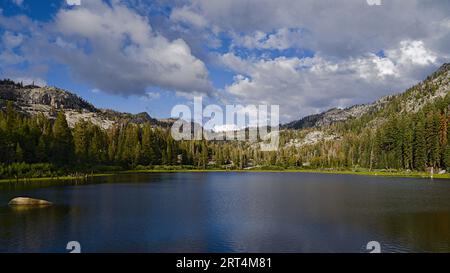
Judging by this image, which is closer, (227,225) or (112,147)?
(227,225)

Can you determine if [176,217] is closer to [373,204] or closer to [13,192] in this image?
[373,204]

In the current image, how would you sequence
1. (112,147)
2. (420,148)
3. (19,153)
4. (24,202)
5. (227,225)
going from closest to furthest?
(227,225) < (24,202) < (19,153) < (420,148) < (112,147)

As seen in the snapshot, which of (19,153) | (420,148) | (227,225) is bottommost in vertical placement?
(227,225)

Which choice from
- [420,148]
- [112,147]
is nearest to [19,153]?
[112,147]

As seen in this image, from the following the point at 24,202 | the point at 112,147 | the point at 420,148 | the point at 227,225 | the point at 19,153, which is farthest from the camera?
the point at 112,147

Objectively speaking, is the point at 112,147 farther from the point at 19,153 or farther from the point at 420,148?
the point at 420,148

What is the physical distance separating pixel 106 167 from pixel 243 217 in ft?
368

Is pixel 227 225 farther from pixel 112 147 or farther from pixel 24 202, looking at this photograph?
pixel 112 147

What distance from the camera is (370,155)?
181 metres

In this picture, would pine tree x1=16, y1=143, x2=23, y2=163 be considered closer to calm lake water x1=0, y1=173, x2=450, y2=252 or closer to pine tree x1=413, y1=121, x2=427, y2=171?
calm lake water x1=0, y1=173, x2=450, y2=252

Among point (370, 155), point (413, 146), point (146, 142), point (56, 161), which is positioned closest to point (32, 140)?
point (56, 161)

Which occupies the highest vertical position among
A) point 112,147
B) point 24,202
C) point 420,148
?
A: point 112,147

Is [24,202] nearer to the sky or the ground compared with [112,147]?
nearer to the ground

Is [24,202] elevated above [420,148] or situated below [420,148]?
below
